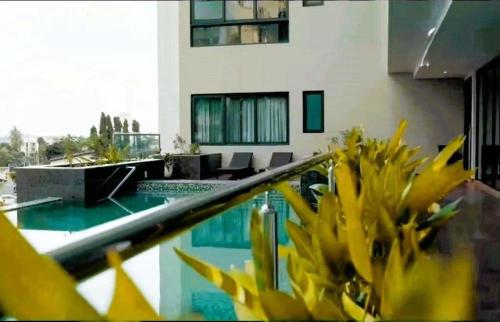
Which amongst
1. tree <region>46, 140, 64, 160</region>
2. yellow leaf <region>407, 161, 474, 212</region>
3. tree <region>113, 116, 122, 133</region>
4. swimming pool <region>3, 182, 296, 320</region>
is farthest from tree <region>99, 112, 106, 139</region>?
yellow leaf <region>407, 161, 474, 212</region>

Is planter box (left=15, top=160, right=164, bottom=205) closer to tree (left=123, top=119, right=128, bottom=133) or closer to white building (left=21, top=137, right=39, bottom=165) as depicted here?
white building (left=21, top=137, right=39, bottom=165)

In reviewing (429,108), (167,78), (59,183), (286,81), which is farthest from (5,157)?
(429,108)

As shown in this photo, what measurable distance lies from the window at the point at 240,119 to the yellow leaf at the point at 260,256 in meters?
12.5

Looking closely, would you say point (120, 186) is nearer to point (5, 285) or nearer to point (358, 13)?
point (358, 13)

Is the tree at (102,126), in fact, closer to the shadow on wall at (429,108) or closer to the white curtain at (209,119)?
the white curtain at (209,119)

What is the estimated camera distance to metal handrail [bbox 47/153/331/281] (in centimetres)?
61

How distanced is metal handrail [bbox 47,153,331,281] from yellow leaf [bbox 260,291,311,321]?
0.18 m

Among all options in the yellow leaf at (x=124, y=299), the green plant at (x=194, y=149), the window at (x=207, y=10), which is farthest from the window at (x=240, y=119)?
the yellow leaf at (x=124, y=299)

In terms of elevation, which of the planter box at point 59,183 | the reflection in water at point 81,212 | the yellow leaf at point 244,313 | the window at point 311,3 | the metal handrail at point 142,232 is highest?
the window at point 311,3

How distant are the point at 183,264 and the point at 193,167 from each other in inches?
447

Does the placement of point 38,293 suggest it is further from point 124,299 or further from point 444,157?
point 444,157

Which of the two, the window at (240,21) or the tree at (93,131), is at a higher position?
the window at (240,21)

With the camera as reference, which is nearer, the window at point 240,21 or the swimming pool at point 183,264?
the swimming pool at point 183,264

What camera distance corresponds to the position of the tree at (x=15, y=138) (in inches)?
374
